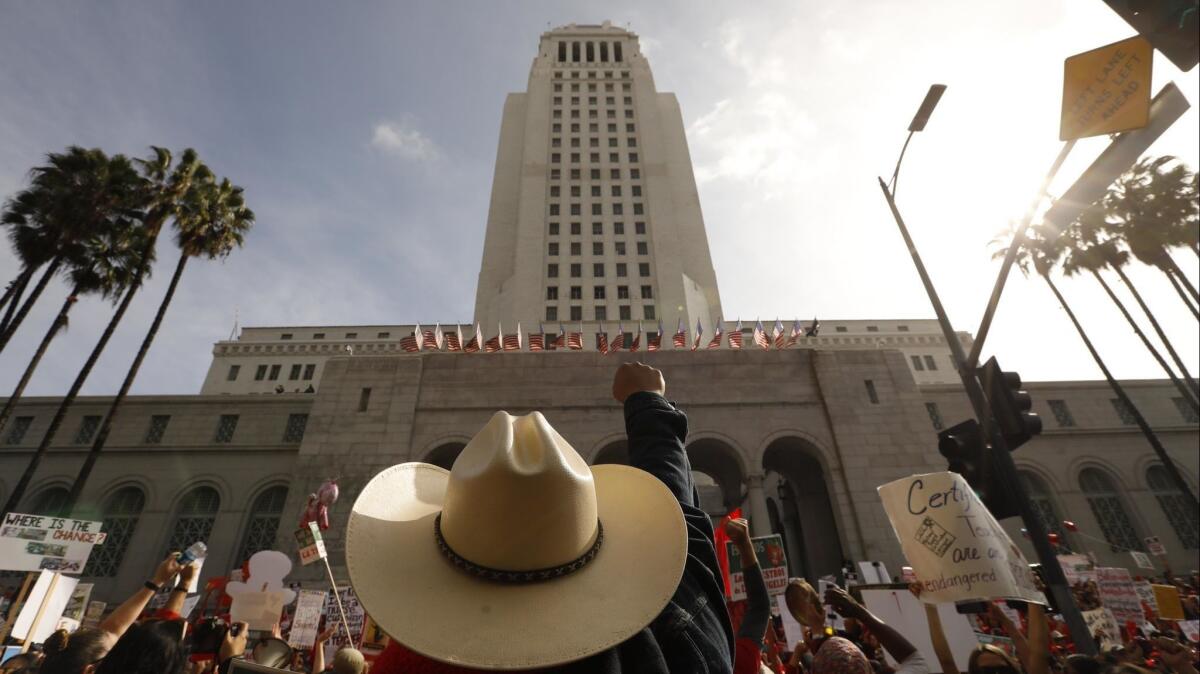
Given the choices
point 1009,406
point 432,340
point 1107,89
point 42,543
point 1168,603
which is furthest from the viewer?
point 432,340

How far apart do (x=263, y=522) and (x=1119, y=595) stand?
27.4 metres

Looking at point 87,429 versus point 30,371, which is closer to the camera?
point 30,371

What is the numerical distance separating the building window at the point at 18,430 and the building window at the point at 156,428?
17.9ft

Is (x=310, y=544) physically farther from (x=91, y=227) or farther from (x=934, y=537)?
(x=91, y=227)

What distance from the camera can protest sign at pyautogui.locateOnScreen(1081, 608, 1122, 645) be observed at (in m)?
8.90

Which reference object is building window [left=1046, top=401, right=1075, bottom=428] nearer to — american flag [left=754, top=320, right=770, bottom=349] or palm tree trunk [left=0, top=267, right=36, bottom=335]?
american flag [left=754, top=320, right=770, bottom=349]

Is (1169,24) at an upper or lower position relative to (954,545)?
upper

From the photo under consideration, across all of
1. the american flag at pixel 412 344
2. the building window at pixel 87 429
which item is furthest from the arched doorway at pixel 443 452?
the building window at pixel 87 429

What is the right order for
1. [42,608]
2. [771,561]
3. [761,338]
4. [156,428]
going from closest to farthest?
[42,608] → [771,561] → [761,338] → [156,428]

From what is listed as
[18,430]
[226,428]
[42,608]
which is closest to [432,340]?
[226,428]

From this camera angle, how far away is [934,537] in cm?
507

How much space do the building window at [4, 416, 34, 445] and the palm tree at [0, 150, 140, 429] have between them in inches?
375

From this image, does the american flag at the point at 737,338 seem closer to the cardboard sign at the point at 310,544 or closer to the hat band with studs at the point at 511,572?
the cardboard sign at the point at 310,544

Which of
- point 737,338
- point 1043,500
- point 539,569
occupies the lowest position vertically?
point 539,569
